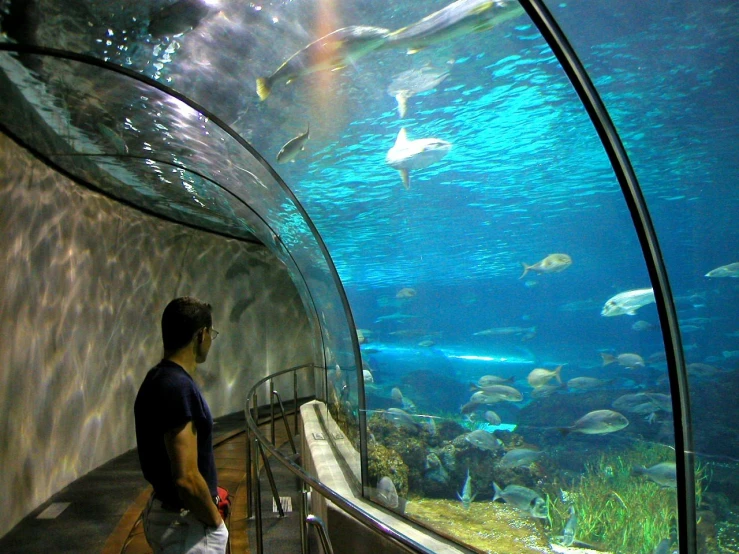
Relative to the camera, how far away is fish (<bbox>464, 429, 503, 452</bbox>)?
17.9ft

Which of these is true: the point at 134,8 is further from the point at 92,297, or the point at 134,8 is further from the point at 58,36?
the point at 92,297

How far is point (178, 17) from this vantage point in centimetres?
349

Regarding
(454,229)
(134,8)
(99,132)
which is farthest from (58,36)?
(454,229)

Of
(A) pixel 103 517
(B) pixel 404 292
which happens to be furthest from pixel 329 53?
(B) pixel 404 292

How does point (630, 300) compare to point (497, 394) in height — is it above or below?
above

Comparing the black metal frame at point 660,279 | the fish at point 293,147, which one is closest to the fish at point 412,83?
the fish at point 293,147

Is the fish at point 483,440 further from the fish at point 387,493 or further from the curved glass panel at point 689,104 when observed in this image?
the curved glass panel at point 689,104

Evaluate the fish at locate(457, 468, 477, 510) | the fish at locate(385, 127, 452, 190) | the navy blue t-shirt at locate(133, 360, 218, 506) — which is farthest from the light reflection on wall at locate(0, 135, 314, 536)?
the fish at locate(457, 468, 477, 510)

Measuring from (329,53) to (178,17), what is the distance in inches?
44.0

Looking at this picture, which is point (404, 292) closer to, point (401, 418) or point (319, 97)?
point (319, 97)

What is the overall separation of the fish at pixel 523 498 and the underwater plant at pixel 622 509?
0.18 metres

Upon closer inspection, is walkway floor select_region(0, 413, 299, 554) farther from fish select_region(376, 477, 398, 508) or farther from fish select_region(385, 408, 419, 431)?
fish select_region(385, 408, 419, 431)

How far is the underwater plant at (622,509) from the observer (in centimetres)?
407

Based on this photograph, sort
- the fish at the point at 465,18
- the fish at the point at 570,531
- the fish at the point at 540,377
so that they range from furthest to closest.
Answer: the fish at the point at 540,377, the fish at the point at 570,531, the fish at the point at 465,18
